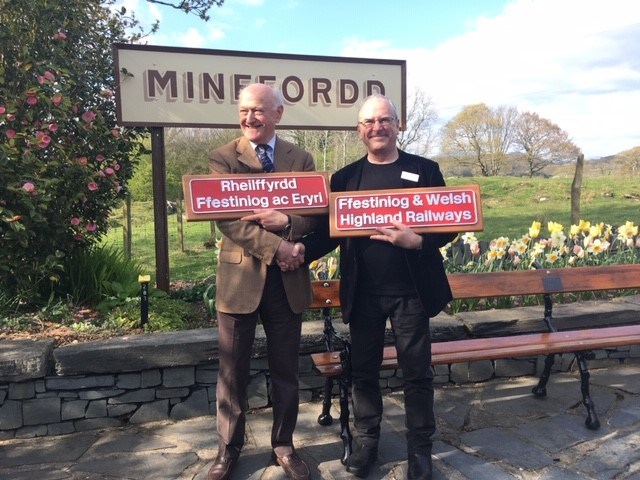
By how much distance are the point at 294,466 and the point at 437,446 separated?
894 mm

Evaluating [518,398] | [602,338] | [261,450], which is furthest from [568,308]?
[261,450]

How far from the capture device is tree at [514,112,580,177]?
3688 cm

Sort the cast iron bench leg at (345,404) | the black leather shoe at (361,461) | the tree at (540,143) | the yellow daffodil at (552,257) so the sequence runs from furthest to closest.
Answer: the tree at (540,143) → the yellow daffodil at (552,257) → the cast iron bench leg at (345,404) → the black leather shoe at (361,461)

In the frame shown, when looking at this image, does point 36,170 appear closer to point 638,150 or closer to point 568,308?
point 568,308

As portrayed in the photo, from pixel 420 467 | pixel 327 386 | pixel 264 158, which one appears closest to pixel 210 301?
pixel 327 386

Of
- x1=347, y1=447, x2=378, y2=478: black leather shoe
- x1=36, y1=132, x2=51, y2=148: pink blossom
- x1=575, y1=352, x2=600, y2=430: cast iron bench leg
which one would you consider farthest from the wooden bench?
x1=36, y1=132, x2=51, y2=148: pink blossom

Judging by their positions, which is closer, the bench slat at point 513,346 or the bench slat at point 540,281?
the bench slat at point 513,346

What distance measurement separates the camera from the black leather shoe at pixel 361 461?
9.04 ft

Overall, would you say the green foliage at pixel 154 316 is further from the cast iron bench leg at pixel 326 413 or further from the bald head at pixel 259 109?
the bald head at pixel 259 109

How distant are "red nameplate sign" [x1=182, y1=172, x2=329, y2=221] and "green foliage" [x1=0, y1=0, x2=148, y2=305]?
1.74 metres

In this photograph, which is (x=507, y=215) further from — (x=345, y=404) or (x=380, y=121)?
(x=380, y=121)

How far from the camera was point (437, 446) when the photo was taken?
310 cm

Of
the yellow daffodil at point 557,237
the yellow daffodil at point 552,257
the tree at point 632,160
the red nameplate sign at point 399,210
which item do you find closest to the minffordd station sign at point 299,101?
the red nameplate sign at point 399,210

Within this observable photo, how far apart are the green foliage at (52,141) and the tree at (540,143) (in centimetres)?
3587
